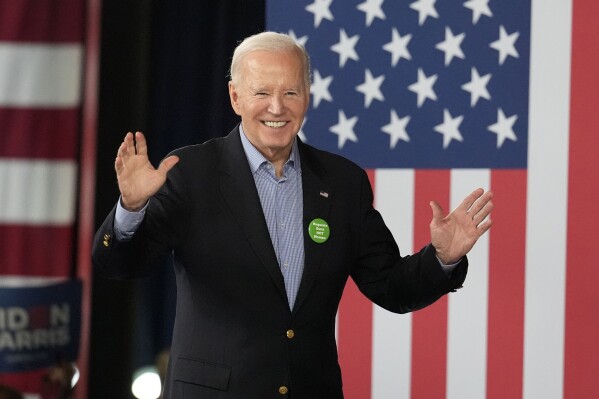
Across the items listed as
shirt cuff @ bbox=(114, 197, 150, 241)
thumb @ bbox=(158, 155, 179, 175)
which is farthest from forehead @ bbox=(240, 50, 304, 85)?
shirt cuff @ bbox=(114, 197, 150, 241)

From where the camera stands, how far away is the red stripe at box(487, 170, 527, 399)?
362 centimetres

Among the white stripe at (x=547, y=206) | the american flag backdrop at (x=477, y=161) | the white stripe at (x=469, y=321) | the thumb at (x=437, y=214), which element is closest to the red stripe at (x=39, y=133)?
the american flag backdrop at (x=477, y=161)

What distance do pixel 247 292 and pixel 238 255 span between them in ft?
0.23

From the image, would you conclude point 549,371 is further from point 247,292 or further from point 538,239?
point 247,292

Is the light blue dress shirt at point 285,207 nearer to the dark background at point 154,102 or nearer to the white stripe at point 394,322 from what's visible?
the white stripe at point 394,322

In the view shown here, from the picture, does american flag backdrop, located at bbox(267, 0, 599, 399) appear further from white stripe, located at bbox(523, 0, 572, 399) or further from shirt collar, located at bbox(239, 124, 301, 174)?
shirt collar, located at bbox(239, 124, 301, 174)

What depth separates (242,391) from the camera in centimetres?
192

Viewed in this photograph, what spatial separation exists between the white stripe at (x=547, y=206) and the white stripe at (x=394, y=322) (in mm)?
424

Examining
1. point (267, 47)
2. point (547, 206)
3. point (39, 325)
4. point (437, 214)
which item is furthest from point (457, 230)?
point (39, 325)

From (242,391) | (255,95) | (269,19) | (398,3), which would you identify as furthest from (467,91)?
(242,391)

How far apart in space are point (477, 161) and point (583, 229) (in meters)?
0.44

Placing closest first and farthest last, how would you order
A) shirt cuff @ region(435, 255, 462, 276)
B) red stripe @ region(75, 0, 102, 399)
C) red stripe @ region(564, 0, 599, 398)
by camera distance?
1. shirt cuff @ region(435, 255, 462, 276)
2. red stripe @ region(564, 0, 599, 398)
3. red stripe @ region(75, 0, 102, 399)

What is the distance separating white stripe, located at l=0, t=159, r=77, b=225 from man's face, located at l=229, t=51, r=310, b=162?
1.96 metres

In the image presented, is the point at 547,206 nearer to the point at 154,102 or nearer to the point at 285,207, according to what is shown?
the point at 154,102
